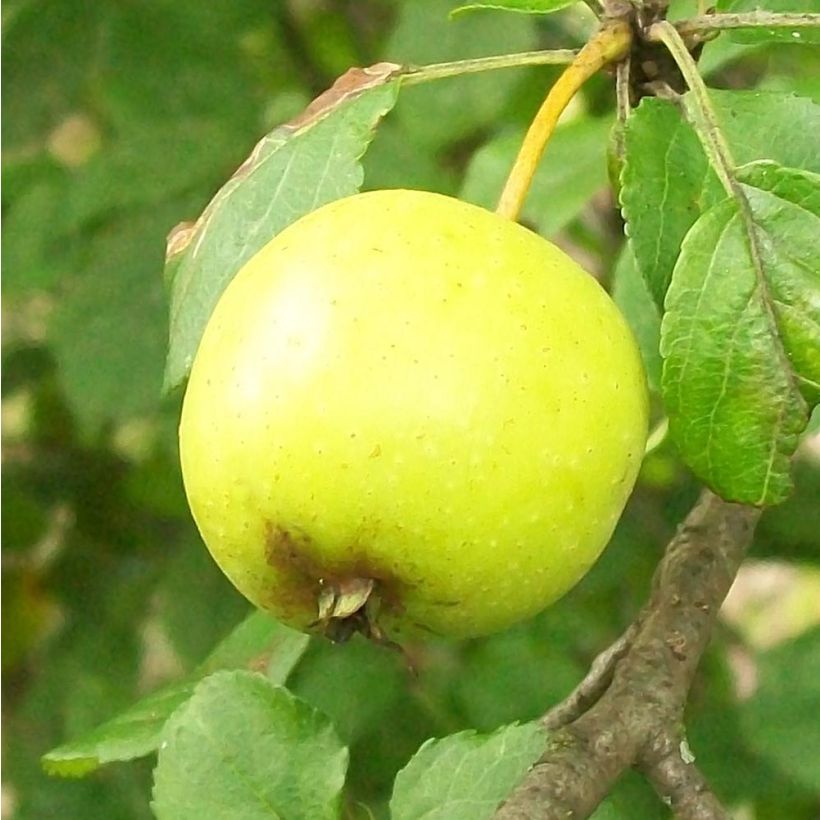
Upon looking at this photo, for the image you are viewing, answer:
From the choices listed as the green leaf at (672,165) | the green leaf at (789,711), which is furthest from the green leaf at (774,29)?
the green leaf at (789,711)

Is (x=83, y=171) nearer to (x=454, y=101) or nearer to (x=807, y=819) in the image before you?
(x=454, y=101)

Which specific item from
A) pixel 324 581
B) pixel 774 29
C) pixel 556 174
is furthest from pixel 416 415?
pixel 556 174

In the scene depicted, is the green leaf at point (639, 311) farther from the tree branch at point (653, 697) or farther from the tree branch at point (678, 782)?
the tree branch at point (678, 782)

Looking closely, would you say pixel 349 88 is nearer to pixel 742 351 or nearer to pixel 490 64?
pixel 490 64

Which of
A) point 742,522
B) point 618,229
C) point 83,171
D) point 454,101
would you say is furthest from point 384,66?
point 618,229

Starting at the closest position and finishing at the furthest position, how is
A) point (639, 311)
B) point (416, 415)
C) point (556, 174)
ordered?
1. point (416, 415)
2. point (639, 311)
3. point (556, 174)

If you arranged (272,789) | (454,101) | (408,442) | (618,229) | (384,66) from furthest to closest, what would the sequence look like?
(618,229), (454,101), (384,66), (272,789), (408,442)
